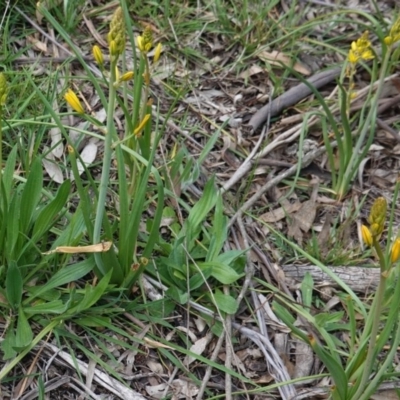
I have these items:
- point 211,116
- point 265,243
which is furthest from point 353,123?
point 265,243

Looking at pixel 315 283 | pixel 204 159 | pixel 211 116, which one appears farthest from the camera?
pixel 211 116

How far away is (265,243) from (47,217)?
2.98 feet

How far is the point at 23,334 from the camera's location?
208 centimetres

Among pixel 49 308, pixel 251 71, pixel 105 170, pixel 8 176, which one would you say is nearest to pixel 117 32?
pixel 105 170

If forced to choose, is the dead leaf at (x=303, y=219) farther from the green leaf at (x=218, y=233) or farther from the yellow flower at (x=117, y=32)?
the yellow flower at (x=117, y=32)

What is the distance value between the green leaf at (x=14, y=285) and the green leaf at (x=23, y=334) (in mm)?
48

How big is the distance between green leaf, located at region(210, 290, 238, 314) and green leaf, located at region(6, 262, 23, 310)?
2.19 feet

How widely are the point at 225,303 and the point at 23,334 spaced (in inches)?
27.3

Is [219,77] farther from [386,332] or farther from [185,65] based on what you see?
[386,332]

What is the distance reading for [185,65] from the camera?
10.8 feet

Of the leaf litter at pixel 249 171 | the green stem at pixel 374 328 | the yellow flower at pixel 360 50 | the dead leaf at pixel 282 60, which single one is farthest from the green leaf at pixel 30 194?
the dead leaf at pixel 282 60

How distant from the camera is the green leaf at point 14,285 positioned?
2031 millimetres

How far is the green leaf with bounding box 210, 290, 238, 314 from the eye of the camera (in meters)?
2.30

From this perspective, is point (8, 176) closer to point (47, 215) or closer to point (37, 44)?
point (47, 215)
